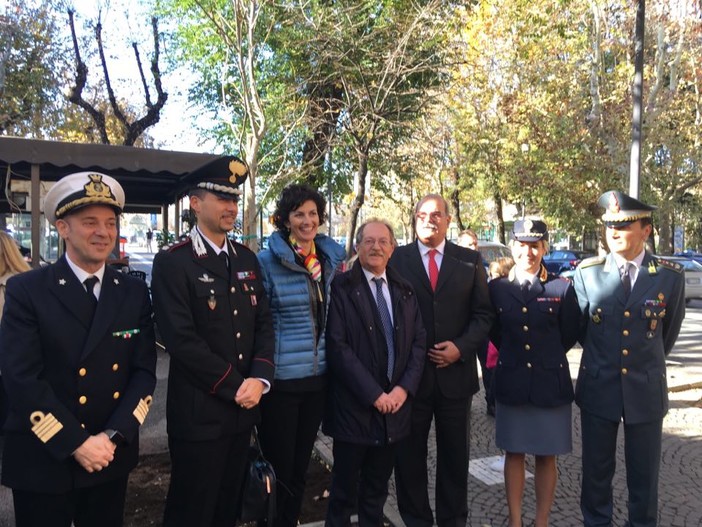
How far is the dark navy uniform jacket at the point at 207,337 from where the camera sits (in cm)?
264

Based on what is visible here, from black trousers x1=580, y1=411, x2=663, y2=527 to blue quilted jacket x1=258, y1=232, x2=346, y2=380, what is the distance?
66.6 inches

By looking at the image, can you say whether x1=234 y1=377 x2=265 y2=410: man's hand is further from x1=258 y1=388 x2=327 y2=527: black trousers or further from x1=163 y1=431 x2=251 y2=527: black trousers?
x1=258 y1=388 x2=327 y2=527: black trousers

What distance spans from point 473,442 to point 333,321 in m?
2.77

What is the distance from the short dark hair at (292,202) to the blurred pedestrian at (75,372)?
98cm

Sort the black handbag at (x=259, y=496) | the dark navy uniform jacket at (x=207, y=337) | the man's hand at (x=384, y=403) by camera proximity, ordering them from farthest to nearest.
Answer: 1. the man's hand at (x=384, y=403)
2. the black handbag at (x=259, y=496)
3. the dark navy uniform jacket at (x=207, y=337)

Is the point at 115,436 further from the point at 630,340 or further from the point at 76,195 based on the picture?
the point at 630,340

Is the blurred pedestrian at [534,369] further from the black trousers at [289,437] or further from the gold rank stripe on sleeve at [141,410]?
the gold rank stripe on sleeve at [141,410]

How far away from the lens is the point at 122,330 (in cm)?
250

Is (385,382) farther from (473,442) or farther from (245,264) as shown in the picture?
(473,442)

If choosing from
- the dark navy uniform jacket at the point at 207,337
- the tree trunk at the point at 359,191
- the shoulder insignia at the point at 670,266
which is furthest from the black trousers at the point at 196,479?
the tree trunk at the point at 359,191

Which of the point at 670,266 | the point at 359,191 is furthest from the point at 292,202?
the point at 359,191

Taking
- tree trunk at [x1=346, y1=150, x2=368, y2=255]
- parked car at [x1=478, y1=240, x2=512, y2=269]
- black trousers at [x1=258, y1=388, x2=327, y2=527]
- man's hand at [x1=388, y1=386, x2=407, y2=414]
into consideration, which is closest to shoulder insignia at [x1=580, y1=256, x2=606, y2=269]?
man's hand at [x1=388, y1=386, x2=407, y2=414]

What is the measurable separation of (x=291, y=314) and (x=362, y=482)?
1.09 metres

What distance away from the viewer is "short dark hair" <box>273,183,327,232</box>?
129 inches
